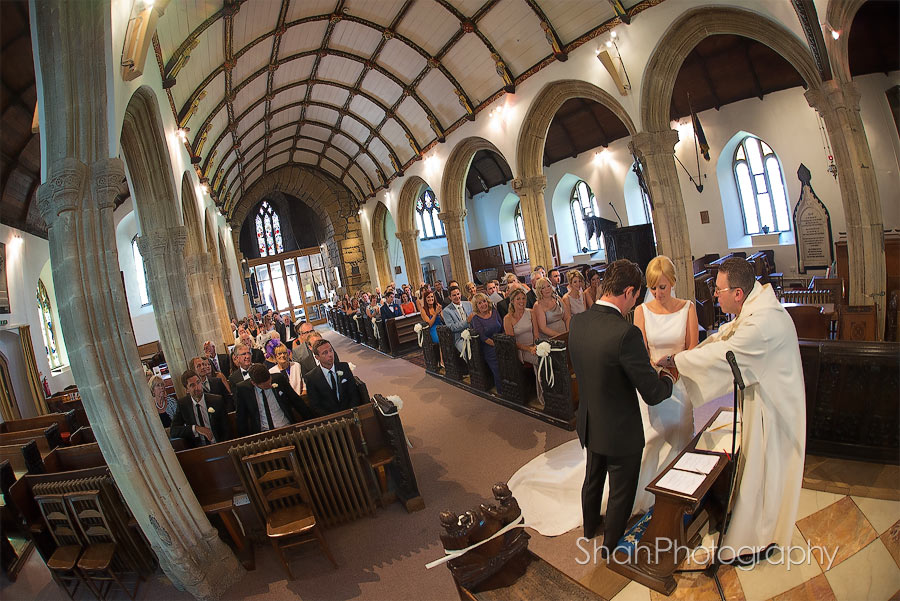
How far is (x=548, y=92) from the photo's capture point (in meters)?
10.5

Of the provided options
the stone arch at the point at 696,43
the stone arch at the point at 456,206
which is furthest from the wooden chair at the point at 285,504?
the stone arch at the point at 456,206

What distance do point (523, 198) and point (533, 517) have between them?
9.27m

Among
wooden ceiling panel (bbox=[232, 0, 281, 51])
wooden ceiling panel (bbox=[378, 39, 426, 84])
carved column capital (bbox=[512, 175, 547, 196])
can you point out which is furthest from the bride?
wooden ceiling panel (bbox=[378, 39, 426, 84])

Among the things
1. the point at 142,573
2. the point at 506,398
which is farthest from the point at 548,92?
the point at 142,573

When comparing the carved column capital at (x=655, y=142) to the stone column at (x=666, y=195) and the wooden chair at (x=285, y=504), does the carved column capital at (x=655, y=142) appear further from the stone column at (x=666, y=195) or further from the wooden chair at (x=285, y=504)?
the wooden chair at (x=285, y=504)

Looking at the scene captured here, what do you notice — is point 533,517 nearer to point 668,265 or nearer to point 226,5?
point 668,265

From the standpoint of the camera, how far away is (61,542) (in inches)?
150

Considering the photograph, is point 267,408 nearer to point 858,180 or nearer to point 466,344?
point 466,344

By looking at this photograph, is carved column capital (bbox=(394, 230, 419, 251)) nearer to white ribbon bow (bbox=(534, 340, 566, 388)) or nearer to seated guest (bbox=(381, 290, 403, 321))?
seated guest (bbox=(381, 290, 403, 321))

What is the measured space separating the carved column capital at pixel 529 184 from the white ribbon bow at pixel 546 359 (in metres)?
7.17

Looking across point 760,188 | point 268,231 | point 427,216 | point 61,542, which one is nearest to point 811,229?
point 760,188

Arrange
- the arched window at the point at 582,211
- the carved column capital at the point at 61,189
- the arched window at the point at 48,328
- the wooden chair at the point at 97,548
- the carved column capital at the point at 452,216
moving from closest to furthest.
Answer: the carved column capital at the point at 61,189 → the wooden chair at the point at 97,548 → the arched window at the point at 48,328 → the carved column capital at the point at 452,216 → the arched window at the point at 582,211

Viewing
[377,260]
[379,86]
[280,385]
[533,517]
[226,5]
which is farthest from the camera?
[377,260]

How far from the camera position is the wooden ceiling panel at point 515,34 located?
9438mm
